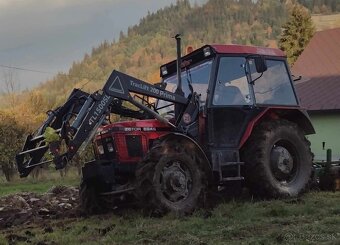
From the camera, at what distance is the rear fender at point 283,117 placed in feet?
31.2

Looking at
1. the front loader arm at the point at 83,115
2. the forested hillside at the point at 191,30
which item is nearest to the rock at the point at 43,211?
the front loader arm at the point at 83,115

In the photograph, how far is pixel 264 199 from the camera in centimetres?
945

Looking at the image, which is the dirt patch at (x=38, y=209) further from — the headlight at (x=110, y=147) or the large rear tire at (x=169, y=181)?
the large rear tire at (x=169, y=181)

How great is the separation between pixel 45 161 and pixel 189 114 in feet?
7.96

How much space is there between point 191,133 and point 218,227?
2.44 metres

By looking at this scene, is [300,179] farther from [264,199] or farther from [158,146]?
[158,146]

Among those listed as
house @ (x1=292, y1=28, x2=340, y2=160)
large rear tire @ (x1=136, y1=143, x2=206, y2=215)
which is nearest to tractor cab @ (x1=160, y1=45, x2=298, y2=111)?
large rear tire @ (x1=136, y1=143, x2=206, y2=215)

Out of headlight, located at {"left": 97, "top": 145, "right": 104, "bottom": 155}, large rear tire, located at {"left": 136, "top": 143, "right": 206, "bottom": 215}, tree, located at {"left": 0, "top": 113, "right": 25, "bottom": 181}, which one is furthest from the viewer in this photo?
tree, located at {"left": 0, "top": 113, "right": 25, "bottom": 181}

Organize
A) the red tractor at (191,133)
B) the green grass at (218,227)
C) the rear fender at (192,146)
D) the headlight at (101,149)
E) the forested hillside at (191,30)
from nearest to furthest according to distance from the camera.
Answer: the green grass at (218,227) < the red tractor at (191,133) < the rear fender at (192,146) < the headlight at (101,149) < the forested hillside at (191,30)

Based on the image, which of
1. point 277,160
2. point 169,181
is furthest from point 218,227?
point 277,160

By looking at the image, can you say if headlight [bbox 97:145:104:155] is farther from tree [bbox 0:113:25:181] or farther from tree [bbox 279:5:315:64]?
tree [bbox 279:5:315:64]

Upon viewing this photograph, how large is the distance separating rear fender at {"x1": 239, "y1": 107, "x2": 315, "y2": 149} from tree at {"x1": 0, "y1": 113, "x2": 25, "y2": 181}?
2006cm

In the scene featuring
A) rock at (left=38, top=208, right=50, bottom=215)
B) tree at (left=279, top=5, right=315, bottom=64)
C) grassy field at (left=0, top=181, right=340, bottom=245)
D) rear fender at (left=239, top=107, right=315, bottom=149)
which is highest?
tree at (left=279, top=5, right=315, bottom=64)

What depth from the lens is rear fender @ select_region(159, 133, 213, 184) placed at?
27.8 feet
